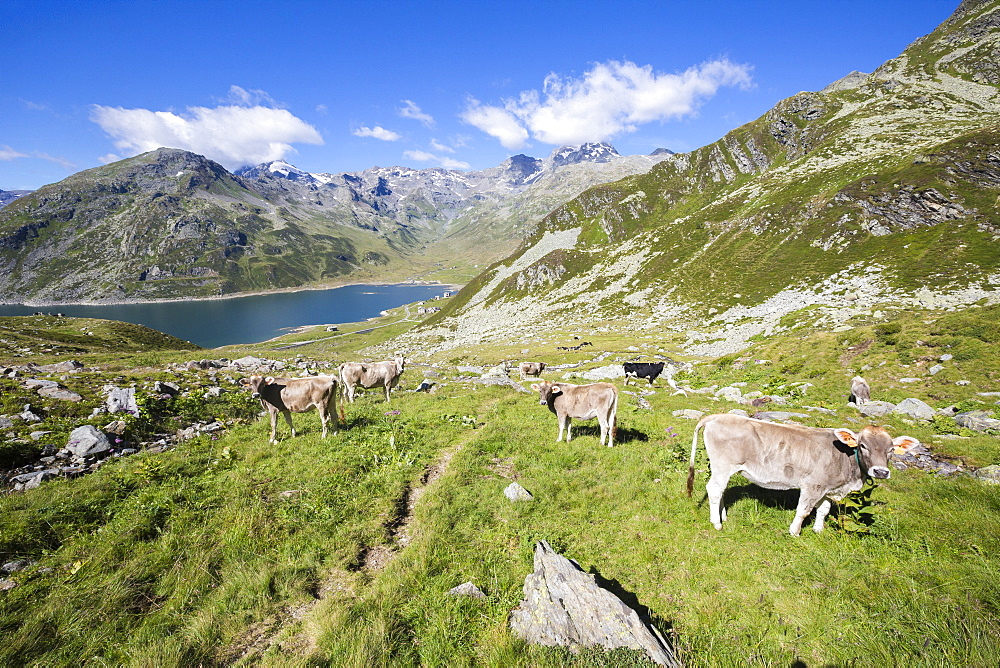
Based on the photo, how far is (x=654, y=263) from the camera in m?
90.6

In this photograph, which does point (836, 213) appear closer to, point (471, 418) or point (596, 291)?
point (596, 291)

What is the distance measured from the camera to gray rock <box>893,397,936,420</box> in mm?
13250

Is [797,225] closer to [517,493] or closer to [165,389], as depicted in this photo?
[517,493]

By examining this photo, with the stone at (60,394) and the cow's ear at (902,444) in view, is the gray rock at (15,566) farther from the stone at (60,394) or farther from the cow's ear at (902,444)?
the cow's ear at (902,444)

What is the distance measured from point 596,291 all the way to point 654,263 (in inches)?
601

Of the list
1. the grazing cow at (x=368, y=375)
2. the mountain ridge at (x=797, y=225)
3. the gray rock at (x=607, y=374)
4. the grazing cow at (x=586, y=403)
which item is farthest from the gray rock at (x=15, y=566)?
the mountain ridge at (x=797, y=225)

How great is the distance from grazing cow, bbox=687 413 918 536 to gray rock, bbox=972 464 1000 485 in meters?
1.95

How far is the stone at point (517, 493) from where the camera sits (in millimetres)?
9781

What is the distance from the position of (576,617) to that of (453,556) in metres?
2.91

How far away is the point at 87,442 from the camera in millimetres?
11367

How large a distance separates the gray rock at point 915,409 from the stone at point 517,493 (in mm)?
14605

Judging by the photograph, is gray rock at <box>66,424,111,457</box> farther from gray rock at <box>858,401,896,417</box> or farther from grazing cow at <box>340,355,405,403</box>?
gray rock at <box>858,401,896,417</box>

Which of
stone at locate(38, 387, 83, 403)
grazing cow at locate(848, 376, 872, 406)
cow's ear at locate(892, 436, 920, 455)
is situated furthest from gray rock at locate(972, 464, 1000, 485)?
stone at locate(38, 387, 83, 403)

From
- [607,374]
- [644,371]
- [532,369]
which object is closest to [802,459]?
[644,371]
